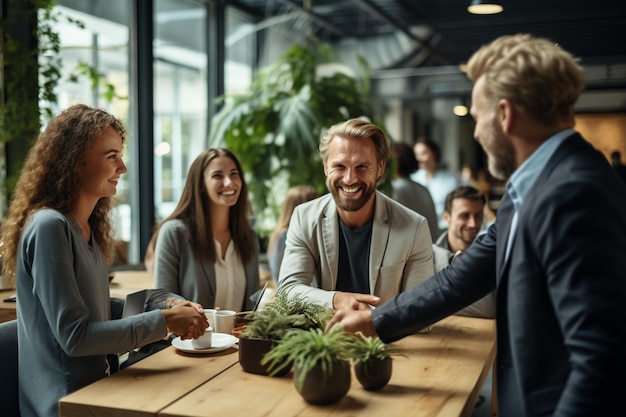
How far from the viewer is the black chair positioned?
2.29 metres

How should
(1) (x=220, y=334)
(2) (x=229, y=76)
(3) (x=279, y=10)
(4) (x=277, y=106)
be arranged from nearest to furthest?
(1) (x=220, y=334), (4) (x=277, y=106), (2) (x=229, y=76), (3) (x=279, y=10)

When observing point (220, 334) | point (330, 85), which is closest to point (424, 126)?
point (330, 85)

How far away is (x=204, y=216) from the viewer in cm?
340

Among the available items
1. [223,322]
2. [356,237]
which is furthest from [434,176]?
[223,322]

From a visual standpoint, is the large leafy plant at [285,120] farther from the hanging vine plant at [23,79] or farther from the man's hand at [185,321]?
the man's hand at [185,321]

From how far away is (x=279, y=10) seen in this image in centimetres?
930

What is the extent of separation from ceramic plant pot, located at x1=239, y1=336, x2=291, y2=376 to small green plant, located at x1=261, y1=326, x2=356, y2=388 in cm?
11

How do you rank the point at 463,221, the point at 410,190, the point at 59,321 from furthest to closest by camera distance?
the point at 410,190
the point at 463,221
the point at 59,321

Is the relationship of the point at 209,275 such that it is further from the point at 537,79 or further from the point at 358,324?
the point at 537,79

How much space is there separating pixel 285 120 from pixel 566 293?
15.9 feet

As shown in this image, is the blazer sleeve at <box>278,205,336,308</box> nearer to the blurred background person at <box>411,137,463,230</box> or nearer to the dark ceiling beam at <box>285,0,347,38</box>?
the blurred background person at <box>411,137,463,230</box>

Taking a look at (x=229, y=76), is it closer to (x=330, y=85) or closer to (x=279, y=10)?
(x=279, y=10)

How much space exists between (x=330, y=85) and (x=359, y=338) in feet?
14.7

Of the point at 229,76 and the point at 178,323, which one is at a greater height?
the point at 229,76
